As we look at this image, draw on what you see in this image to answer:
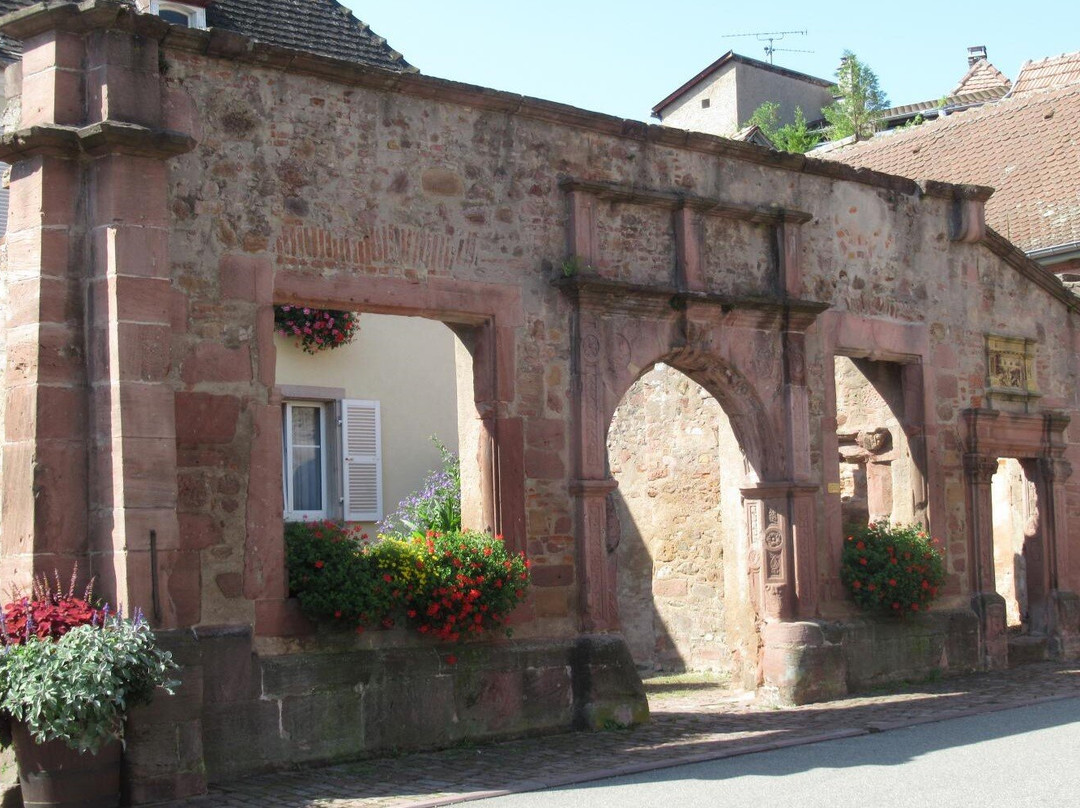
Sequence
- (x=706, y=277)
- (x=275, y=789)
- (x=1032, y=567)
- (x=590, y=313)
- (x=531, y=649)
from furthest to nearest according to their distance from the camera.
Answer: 1. (x=1032, y=567)
2. (x=706, y=277)
3. (x=590, y=313)
4. (x=531, y=649)
5. (x=275, y=789)

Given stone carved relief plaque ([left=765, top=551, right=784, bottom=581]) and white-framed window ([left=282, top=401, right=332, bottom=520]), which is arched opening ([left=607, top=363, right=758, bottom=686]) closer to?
stone carved relief plaque ([left=765, top=551, right=784, bottom=581])

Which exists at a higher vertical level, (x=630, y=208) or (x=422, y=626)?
(x=630, y=208)

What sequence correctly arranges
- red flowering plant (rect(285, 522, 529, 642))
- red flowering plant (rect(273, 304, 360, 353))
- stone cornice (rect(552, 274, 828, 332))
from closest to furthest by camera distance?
red flowering plant (rect(285, 522, 529, 642)), stone cornice (rect(552, 274, 828, 332)), red flowering plant (rect(273, 304, 360, 353))

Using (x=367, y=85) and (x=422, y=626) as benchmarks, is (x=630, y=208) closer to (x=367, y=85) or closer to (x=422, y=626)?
(x=367, y=85)

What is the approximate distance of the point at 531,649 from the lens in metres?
10.1

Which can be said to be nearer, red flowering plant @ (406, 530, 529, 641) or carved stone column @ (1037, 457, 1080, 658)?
red flowering plant @ (406, 530, 529, 641)

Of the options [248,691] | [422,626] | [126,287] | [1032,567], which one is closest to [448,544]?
[422,626]

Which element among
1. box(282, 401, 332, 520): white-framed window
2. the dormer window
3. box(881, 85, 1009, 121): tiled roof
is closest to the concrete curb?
box(282, 401, 332, 520): white-framed window

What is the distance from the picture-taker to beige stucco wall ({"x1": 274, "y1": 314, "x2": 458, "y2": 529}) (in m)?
15.5

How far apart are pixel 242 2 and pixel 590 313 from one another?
22.2 feet

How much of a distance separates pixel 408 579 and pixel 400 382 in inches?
271

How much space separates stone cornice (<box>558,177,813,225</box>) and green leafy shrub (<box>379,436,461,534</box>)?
3.05 m

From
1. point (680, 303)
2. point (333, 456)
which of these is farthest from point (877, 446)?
point (333, 456)

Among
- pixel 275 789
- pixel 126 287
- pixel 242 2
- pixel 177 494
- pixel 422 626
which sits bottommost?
pixel 275 789
